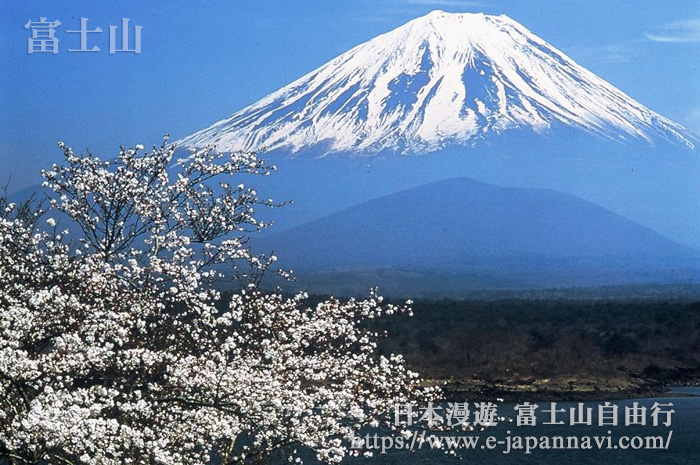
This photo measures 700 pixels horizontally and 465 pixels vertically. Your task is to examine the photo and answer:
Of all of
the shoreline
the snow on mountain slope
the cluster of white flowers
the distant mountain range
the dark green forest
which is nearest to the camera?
the cluster of white flowers

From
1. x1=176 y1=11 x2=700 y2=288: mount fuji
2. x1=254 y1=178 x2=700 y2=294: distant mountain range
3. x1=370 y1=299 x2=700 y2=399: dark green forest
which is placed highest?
x1=176 y1=11 x2=700 y2=288: mount fuji

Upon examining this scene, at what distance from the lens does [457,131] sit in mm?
183500

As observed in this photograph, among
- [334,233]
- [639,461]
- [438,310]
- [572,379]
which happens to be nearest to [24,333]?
[639,461]

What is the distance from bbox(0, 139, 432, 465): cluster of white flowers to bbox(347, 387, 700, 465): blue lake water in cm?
1020

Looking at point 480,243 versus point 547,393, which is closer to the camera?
point 547,393

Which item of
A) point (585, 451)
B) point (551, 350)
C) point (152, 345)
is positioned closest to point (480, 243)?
point (551, 350)

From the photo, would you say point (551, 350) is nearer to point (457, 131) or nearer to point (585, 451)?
point (585, 451)

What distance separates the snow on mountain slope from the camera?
501ft

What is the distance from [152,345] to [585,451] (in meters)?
17.1

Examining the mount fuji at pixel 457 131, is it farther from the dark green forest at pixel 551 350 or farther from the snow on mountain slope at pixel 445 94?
the dark green forest at pixel 551 350

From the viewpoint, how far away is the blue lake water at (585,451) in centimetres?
2262

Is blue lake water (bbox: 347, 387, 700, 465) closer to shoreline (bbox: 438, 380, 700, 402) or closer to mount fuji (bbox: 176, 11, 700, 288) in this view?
shoreline (bbox: 438, 380, 700, 402)

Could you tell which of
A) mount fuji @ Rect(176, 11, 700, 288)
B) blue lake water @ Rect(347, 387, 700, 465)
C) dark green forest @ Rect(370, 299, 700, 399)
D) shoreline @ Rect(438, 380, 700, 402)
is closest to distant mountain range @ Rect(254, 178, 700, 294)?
mount fuji @ Rect(176, 11, 700, 288)

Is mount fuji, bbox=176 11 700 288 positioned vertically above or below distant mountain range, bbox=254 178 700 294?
above
